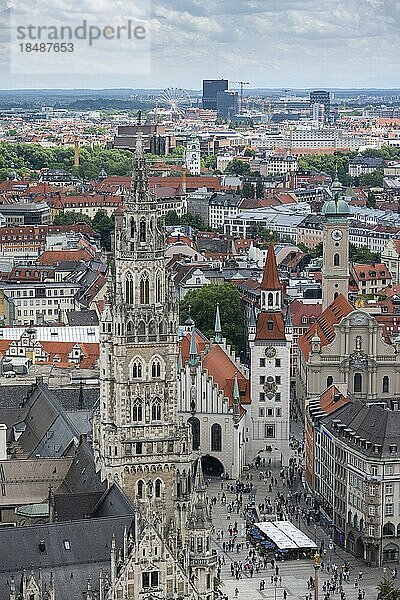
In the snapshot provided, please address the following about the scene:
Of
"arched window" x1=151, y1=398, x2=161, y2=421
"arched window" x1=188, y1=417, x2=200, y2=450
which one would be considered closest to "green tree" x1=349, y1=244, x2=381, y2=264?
"arched window" x1=188, y1=417, x2=200, y2=450

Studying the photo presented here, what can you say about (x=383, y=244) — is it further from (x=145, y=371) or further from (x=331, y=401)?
(x=145, y=371)

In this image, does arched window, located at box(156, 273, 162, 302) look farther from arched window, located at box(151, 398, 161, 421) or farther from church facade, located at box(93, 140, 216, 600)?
arched window, located at box(151, 398, 161, 421)

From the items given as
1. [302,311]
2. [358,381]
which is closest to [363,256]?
[302,311]

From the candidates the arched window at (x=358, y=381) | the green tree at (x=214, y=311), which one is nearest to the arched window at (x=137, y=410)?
the arched window at (x=358, y=381)

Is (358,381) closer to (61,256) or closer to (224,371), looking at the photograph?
(224,371)

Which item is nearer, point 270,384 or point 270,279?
point 270,279

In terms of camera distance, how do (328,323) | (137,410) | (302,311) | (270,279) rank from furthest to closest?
(302,311), (328,323), (270,279), (137,410)

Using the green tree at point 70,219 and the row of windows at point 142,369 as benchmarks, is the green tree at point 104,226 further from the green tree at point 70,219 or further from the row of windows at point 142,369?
the row of windows at point 142,369
